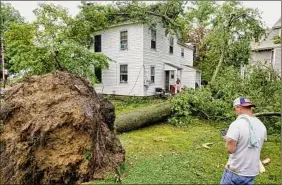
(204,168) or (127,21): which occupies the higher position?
(127,21)

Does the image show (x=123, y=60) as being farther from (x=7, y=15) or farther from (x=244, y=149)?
(x=7, y=15)

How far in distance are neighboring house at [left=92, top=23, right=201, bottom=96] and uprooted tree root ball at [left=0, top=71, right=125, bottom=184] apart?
13303 millimetres

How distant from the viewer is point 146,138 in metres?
9.41

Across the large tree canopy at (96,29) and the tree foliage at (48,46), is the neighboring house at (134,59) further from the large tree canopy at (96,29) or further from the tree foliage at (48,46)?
the tree foliage at (48,46)

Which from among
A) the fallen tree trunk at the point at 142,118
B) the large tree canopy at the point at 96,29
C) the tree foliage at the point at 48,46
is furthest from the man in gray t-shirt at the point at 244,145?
the large tree canopy at the point at 96,29

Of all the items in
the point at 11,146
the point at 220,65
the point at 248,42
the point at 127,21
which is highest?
the point at 127,21

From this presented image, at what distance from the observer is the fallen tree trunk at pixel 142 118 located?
10.2m

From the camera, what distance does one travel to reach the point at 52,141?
569 cm

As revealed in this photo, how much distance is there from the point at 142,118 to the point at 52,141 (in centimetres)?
539

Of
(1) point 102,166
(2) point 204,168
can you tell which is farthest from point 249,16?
(1) point 102,166

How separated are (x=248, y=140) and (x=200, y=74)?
26444mm

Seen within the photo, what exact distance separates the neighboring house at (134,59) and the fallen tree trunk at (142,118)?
24.5 feet

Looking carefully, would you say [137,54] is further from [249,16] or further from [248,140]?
[248,140]

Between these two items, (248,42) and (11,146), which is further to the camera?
(248,42)
